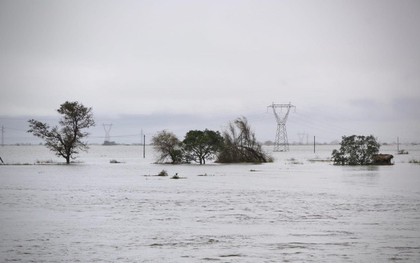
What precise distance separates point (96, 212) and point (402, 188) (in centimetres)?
1981

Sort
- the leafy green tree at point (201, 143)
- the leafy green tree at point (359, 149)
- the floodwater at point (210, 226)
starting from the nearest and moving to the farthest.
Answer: the floodwater at point (210, 226) → the leafy green tree at point (359, 149) → the leafy green tree at point (201, 143)

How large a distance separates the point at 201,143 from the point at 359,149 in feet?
69.8

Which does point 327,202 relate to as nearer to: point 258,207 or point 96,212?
point 258,207

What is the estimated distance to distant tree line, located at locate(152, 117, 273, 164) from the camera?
233 feet

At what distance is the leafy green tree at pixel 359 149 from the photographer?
6356cm

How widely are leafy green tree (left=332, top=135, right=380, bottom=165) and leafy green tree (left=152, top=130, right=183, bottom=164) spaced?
22446mm

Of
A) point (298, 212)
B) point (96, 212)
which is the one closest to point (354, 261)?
point (298, 212)

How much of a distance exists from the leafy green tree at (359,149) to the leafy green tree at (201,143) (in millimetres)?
17171

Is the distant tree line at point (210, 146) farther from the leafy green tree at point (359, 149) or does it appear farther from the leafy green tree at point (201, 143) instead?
the leafy green tree at point (359, 149)

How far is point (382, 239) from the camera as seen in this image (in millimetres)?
14727

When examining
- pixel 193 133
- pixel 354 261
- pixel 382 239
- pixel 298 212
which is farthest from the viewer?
pixel 193 133

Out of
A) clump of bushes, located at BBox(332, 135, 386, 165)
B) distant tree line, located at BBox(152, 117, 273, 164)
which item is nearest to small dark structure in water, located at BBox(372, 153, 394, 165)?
clump of bushes, located at BBox(332, 135, 386, 165)

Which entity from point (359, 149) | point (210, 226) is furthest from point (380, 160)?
point (210, 226)

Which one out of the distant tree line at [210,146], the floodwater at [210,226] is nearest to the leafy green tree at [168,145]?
the distant tree line at [210,146]
